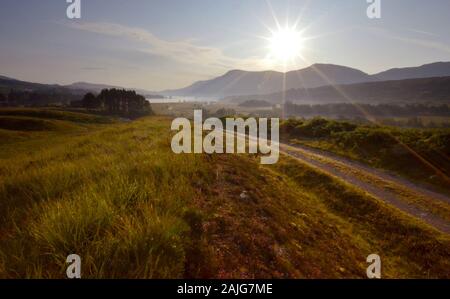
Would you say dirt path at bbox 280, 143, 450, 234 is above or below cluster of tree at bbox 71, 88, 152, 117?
below

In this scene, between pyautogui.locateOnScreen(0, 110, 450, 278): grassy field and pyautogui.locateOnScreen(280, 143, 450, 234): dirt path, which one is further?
pyautogui.locateOnScreen(280, 143, 450, 234): dirt path

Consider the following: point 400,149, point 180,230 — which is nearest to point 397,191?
point 400,149

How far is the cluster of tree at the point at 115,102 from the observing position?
129625 mm

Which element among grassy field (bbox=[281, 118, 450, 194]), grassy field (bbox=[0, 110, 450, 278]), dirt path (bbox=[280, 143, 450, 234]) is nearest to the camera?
grassy field (bbox=[0, 110, 450, 278])

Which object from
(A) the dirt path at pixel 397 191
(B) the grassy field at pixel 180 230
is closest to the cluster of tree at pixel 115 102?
(A) the dirt path at pixel 397 191

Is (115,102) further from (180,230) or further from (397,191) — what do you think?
(180,230)

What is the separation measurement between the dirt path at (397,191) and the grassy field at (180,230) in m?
1.59

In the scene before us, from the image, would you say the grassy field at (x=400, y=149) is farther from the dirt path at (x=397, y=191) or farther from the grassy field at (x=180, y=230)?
the grassy field at (x=180, y=230)

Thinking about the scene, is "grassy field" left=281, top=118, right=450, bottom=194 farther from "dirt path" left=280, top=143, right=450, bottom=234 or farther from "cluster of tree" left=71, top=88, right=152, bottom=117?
"cluster of tree" left=71, top=88, right=152, bottom=117

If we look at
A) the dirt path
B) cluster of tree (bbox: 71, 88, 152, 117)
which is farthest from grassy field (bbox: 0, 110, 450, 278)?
cluster of tree (bbox: 71, 88, 152, 117)

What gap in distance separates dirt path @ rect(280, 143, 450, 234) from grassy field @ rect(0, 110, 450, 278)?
159 cm

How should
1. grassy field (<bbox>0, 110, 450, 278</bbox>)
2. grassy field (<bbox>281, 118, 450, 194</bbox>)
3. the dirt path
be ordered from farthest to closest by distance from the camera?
1. grassy field (<bbox>281, 118, 450, 194</bbox>)
2. the dirt path
3. grassy field (<bbox>0, 110, 450, 278</bbox>)

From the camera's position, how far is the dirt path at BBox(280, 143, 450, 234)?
11.9 meters

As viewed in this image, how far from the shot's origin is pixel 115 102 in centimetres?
13062
